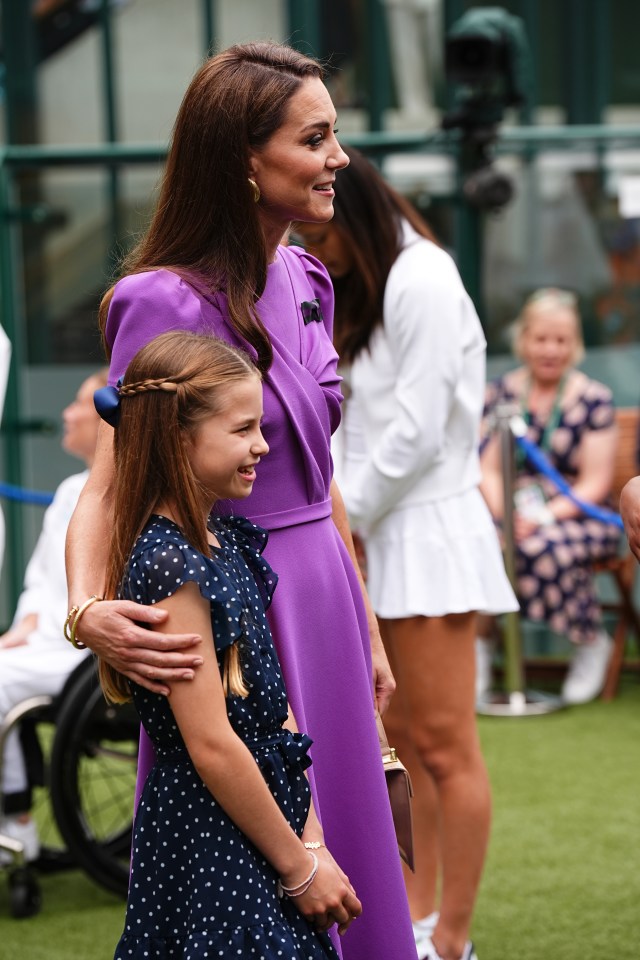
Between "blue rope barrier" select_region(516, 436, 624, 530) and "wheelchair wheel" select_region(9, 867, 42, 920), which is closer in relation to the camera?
"wheelchair wheel" select_region(9, 867, 42, 920)

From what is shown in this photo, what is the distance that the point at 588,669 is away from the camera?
6.18m

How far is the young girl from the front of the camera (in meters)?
1.92

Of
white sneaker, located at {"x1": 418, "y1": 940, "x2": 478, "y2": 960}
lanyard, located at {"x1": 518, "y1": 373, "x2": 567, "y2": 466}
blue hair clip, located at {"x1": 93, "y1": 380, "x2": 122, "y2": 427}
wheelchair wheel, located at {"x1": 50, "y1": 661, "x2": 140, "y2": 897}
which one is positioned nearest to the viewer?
blue hair clip, located at {"x1": 93, "y1": 380, "x2": 122, "y2": 427}

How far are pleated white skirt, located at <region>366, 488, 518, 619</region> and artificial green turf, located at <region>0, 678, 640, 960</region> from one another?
923 mm

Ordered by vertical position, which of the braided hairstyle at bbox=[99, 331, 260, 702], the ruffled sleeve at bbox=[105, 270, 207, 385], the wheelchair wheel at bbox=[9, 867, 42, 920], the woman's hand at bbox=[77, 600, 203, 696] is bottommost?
the wheelchair wheel at bbox=[9, 867, 42, 920]

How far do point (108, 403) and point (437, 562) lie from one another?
1262 millimetres

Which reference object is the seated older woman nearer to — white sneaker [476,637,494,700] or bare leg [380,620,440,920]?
white sneaker [476,637,494,700]

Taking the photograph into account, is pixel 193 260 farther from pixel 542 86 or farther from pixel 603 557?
pixel 542 86

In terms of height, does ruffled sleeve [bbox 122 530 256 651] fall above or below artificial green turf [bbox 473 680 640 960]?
above

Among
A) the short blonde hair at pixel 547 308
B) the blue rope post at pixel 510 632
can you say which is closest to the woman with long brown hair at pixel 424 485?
the blue rope post at pixel 510 632

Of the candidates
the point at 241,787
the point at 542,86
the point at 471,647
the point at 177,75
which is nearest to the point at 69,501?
the point at 471,647

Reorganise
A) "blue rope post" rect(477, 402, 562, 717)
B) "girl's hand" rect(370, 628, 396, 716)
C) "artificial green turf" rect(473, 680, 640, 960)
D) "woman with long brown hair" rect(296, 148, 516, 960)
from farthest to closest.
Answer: "blue rope post" rect(477, 402, 562, 717) → "artificial green turf" rect(473, 680, 640, 960) → "woman with long brown hair" rect(296, 148, 516, 960) → "girl's hand" rect(370, 628, 396, 716)

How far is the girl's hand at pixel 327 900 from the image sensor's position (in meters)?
1.98

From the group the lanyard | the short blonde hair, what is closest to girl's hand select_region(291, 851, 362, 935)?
the lanyard
